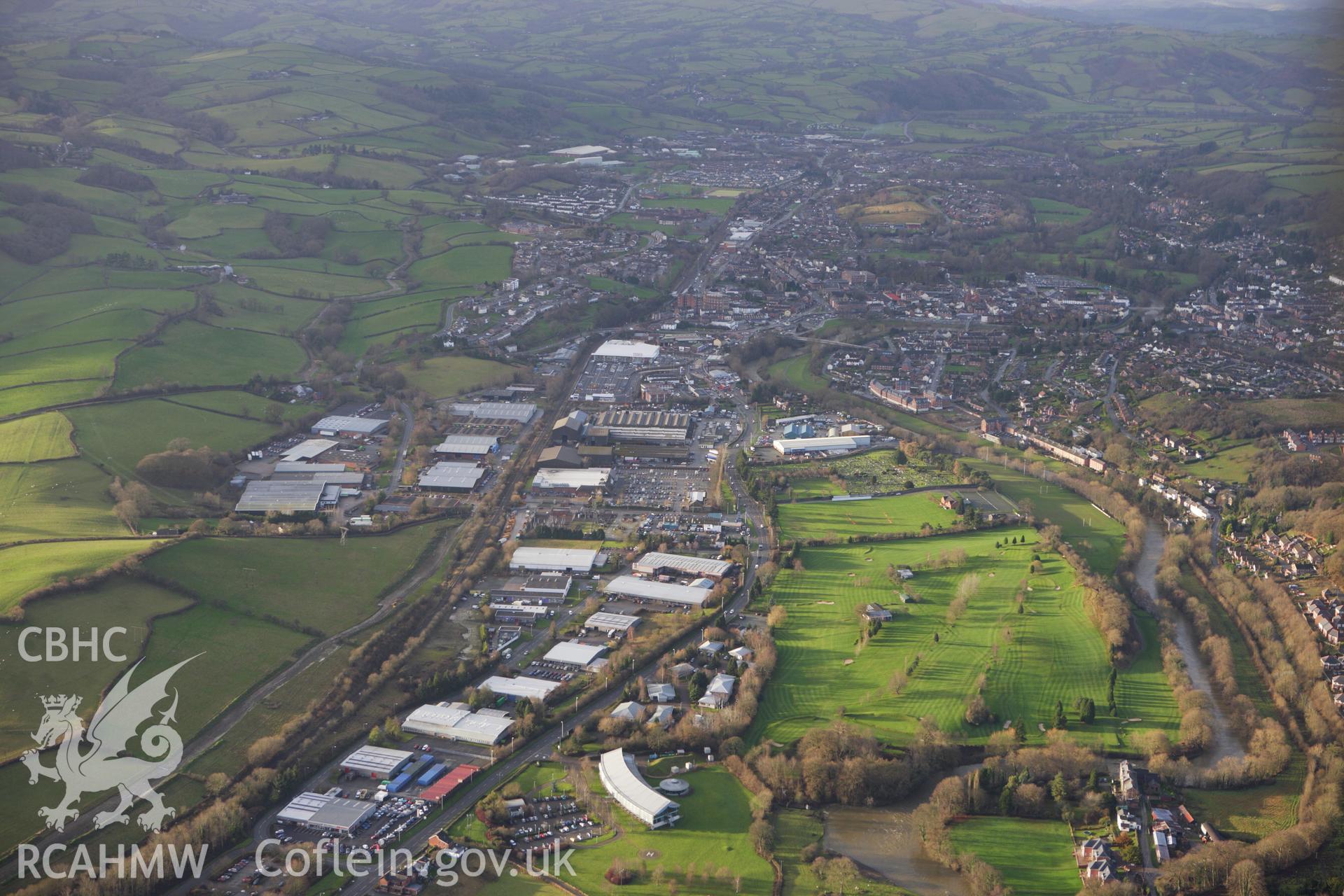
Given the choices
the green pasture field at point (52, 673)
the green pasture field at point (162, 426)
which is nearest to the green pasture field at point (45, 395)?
the green pasture field at point (162, 426)

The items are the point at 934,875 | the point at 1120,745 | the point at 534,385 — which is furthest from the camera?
the point at 534,385

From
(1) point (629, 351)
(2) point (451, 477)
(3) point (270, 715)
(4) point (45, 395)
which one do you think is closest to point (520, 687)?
(3) point (270, 715)

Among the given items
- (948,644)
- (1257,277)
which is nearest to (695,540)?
(948,644)

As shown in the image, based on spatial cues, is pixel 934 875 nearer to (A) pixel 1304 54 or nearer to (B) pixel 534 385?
(B) pixel 534 385

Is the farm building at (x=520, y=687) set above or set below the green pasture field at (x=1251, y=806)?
below

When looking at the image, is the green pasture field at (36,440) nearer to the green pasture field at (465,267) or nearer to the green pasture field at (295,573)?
the green pasture field at (295,573)

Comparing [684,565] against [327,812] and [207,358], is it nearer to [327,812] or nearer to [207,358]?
[327,812]

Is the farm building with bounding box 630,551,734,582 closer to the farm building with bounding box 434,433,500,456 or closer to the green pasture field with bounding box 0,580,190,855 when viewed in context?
the farm building with bounding box 434,433,500,456
